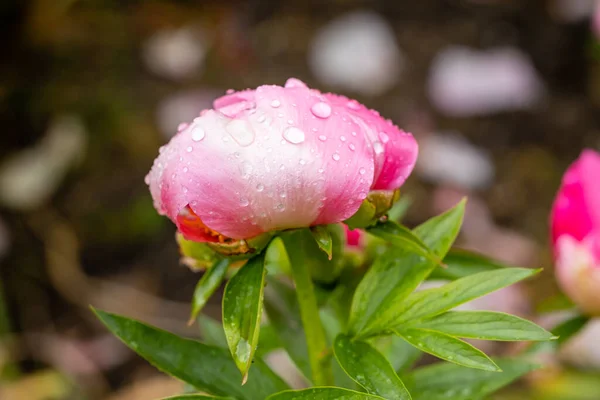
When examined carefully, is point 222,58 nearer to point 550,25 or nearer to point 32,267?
point 32,267

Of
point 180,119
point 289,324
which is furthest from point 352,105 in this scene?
point 180,119

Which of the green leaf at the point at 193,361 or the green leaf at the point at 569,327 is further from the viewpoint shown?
the green leaf at the point at 569,327

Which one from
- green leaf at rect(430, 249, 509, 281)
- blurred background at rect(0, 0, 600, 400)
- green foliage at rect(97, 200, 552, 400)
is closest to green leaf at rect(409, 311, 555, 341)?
green foliage at rect(97, 200, 552, 400)

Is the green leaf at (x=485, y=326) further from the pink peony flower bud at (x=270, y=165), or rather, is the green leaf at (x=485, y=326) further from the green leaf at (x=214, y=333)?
the green leaf at (x=214, y=333)

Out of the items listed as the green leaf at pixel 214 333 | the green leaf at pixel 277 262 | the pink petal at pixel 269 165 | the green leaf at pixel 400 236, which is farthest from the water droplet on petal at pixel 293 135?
the green leaf at pixel 214 333

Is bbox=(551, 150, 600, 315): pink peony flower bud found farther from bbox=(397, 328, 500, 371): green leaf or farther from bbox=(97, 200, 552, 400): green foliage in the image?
bbox=(397, 328, 500, 371): green leaf

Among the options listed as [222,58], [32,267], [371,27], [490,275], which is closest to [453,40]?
[371,27]
